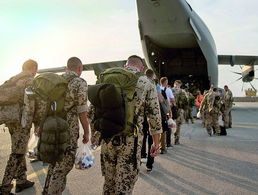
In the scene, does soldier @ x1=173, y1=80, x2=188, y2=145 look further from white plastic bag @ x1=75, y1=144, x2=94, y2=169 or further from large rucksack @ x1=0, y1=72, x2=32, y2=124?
white plastic bag @ x1=75, y1=144, x2=94, y2=169

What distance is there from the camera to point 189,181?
231 inches

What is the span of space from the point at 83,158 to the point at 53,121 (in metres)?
0.56

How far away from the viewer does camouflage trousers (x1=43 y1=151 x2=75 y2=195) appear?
3908mm

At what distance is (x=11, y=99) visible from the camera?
5109 mm

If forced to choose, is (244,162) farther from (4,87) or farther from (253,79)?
(253,79)

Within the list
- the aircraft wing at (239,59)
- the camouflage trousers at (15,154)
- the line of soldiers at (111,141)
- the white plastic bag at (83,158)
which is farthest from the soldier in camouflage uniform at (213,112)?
the aircraft wing at (239,59)

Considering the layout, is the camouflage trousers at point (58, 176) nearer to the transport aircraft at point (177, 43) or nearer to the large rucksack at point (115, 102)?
the large rucksack at point (115, 102)

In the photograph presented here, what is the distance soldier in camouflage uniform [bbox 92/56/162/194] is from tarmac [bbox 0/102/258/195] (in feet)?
5.25

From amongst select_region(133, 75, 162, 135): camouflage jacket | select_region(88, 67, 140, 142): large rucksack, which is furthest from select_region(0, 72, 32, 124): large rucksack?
select_region(133, 75, 162, 135): camouflage jacket

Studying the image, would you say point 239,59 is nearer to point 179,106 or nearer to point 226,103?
point 226,103

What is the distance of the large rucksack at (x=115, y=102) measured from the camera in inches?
134

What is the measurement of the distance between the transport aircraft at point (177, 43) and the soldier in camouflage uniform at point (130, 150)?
11849 mm

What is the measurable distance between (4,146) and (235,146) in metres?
6.20

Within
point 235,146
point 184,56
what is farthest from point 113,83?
point 184,56
